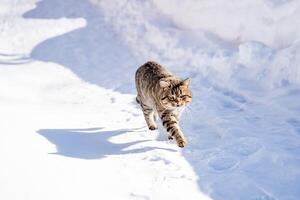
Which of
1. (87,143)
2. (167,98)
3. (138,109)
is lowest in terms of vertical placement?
(87,143)

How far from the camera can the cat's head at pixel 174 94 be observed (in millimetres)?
7164

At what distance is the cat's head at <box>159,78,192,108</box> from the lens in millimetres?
7164

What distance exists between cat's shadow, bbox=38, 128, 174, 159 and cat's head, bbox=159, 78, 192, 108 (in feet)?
2.19

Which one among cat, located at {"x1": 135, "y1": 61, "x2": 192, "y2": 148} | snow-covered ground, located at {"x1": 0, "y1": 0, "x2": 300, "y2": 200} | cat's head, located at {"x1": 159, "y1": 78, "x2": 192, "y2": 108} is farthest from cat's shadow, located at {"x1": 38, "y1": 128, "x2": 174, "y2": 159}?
cat's head, located at {"x1": 159, "y1": 78, "x2": 192, "y2": 108}

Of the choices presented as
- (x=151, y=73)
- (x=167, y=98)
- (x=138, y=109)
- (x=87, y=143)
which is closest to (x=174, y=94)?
(x=167, y=98)

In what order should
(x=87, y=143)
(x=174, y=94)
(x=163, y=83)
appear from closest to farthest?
(x=174, y=94), (x=163, y=83), (x=87, y=143)

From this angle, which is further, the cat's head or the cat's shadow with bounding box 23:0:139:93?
the cat's shadow with bounding box 23:0:139:93

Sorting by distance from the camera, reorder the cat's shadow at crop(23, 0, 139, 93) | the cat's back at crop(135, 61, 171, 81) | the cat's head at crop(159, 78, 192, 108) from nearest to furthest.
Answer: the cat's head at crop(159, 78, 192, 108) → the cat's back at crop(135, 61, 171, 81) → the cat's shadow at crop(23, 0, 139, 93)

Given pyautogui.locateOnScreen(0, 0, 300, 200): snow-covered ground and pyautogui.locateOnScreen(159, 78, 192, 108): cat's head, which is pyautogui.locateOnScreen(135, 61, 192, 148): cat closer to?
pyautogui.locateOnScreen(159, 78, 192, 108): cat's head

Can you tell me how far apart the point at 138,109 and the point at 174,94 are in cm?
183

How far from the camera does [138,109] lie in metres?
8.90

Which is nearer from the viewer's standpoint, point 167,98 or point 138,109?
point 167,98

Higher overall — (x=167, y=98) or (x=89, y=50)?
(x=167, y=98)

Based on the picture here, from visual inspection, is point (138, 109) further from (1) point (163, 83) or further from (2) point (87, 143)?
(1) point (163, 83)
